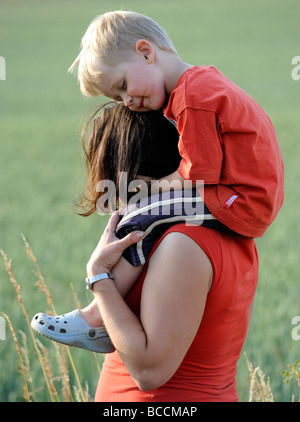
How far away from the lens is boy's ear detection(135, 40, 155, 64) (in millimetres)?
1960

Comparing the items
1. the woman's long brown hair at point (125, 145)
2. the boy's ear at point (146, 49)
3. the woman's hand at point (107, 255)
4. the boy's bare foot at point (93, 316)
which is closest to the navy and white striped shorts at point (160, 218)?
the woman's hand at point (107, 255)

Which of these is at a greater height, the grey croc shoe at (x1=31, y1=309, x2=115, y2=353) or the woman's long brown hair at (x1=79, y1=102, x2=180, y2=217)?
the woman's long brown hair at (x1=79, y1=102, x2=180, y2=217)

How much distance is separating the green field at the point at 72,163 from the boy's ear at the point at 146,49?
0.26 meters

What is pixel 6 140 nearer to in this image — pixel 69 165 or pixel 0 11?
pixel 69 165

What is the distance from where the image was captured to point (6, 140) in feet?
47.1

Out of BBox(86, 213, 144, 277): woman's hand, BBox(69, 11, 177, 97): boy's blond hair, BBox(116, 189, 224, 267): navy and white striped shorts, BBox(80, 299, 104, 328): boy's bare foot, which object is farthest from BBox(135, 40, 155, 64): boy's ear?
BBox(80, 299, 104, 328): boy's bare foot

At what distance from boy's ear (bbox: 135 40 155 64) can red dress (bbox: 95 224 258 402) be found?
2.16 ft

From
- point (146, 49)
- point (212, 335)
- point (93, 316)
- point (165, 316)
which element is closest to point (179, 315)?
point (165, 316)

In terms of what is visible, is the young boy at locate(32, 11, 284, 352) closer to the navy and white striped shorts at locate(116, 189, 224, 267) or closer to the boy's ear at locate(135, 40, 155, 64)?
the navy and white striped shorts at locate(116, 189, 224, 267)

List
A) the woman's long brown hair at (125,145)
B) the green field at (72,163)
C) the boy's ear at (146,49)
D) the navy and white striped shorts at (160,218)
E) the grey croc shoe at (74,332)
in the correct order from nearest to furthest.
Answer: the navy and white striped shorts at (160,218)
the woman's long brown hair at (125,145)
the grey croc shoe at (74,332)
the boy's ear at (146,49)
the green field at (72,163)

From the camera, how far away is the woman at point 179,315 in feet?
5.08

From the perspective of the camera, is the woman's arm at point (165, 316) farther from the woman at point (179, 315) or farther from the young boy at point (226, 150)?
the young boy at point (226, 150)

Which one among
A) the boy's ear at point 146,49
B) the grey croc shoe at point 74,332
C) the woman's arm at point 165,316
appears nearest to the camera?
the woman's arm at point 165,316
